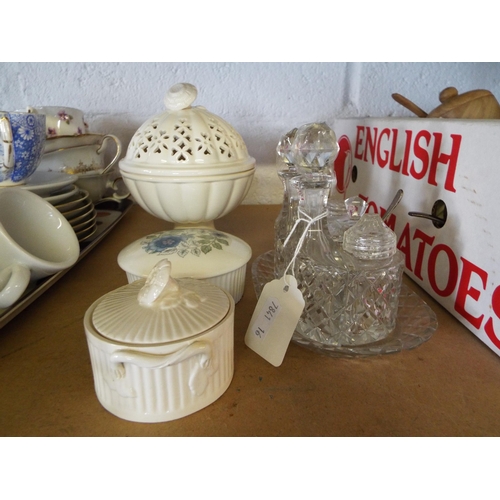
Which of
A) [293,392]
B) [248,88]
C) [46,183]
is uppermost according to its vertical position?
[248,88]

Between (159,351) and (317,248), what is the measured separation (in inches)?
8.2

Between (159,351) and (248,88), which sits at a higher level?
(248,88)


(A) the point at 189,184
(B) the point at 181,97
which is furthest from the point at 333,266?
(B) the point at 181,97

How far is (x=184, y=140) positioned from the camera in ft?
1.79

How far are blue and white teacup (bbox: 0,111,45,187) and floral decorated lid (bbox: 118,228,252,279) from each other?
25cm

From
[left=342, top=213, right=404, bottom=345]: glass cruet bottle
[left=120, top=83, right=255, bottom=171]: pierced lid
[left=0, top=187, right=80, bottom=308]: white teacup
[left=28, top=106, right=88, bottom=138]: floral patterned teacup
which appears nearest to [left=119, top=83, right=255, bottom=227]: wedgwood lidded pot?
[left=120, top=83, right=255, bottom=171]: pierced lid

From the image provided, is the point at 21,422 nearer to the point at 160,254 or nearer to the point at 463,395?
the point at 160,254

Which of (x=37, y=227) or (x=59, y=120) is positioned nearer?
(x=37, y=227)

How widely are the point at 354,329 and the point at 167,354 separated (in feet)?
0.70

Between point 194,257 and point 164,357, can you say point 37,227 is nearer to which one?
point 194,257

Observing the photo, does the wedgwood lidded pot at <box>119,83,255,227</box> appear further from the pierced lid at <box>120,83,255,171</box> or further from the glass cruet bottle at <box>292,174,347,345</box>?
the glass cruet bottle at <box>292,174,347,345</box>

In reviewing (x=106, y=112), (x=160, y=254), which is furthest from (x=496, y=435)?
(x=106, y=112)

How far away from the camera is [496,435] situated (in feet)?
1.03
